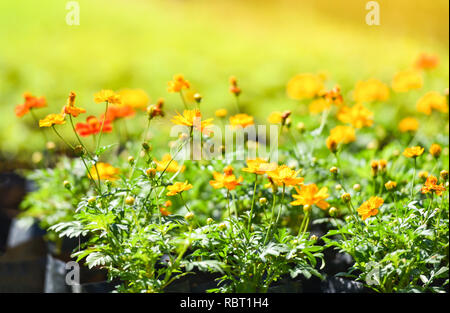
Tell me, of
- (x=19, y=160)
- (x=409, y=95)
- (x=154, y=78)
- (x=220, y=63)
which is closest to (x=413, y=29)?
(x=409, y=95)

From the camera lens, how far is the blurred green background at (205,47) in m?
3.75

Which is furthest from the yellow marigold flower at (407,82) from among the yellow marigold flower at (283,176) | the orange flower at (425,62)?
the yellow marigold flower at (283,176)

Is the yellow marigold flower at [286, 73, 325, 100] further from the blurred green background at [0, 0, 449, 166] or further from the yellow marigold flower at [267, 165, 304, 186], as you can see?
the blurred green background at [0, 0, 449, 166]

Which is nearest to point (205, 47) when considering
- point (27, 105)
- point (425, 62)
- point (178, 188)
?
point (425, 62)

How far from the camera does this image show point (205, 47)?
4.73m

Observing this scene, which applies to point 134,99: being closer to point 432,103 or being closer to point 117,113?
point 117,113

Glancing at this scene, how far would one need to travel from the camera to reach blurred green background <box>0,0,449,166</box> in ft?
12.3

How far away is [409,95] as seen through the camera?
12.2ft

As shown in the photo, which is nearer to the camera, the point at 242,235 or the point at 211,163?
the point at 242,235

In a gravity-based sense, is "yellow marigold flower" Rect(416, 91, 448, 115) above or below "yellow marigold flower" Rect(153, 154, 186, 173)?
above

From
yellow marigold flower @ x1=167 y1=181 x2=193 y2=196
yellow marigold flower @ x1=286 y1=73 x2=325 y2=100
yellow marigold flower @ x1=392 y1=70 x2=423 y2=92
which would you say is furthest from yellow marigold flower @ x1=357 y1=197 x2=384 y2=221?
yellow marigold flower @ x1=392 y1=70 x2=423 y2=92
